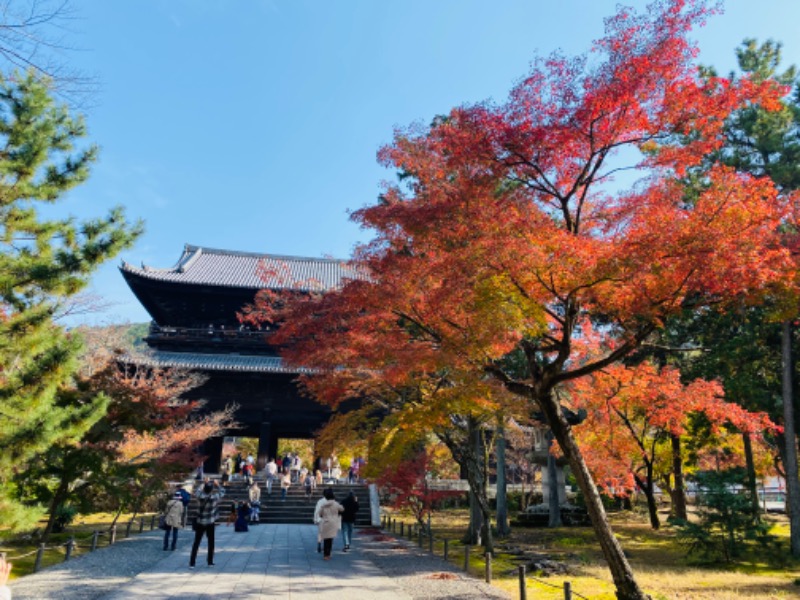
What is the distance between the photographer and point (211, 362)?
23.8 meters

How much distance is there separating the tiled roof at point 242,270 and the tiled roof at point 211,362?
11.7ft

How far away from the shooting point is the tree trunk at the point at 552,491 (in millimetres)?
19922

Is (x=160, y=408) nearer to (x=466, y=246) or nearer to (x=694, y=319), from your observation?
(x=466, y=246)

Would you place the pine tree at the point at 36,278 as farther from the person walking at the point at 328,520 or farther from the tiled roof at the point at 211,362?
the tiled roof at the point at 211,362

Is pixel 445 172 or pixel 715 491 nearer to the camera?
pixel 445 172

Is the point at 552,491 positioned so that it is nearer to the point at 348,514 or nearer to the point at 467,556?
the point at 348,514

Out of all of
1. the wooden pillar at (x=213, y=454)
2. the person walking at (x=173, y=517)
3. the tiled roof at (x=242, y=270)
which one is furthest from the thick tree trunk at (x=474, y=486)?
the wooden pillar at (x=213, y=454)

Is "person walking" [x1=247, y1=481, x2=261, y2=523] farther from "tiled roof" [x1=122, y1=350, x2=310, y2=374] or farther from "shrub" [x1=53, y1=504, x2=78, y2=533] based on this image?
"tiled roof" [x1=122, y1=350, x2=310, y2=374]

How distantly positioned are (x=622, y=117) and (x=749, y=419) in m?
10.4

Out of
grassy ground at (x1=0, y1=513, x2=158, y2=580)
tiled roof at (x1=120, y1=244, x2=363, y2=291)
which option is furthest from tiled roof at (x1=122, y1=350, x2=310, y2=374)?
grassy ground at (x1=0, y1=513, x2=158, y2=580)

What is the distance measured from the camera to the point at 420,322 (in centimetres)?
1026

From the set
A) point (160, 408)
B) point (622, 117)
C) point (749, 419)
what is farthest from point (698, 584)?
point (160, 408)

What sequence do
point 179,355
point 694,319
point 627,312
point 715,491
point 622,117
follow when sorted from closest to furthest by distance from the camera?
point 622,117
point 627,312
point 715,491
point 694,319
point 179,355

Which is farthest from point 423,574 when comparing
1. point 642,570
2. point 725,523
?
point 725,523
